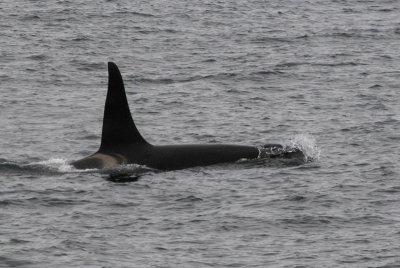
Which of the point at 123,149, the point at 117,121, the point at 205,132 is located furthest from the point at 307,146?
the point at 117,121

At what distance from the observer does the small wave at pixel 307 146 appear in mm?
29612

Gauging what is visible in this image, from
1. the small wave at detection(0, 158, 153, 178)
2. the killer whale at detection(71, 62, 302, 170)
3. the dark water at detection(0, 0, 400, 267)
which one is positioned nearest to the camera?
the dark water at detection(0, 0, 400, 267)

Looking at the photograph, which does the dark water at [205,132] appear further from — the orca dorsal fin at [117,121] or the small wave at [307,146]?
the orca dorsal fin at [117,121]

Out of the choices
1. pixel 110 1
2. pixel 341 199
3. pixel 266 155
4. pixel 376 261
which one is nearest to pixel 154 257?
pixel 376 261

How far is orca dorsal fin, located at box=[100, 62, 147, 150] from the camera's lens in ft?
90.5

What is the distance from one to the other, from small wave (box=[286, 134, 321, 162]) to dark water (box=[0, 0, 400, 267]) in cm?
8

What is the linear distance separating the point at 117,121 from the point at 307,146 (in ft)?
17.5

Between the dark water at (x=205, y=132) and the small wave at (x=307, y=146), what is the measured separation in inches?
3.1

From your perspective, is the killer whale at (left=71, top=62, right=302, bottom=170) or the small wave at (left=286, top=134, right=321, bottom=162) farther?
the small wave at (left=286, top=134, right=321, bottom=162)

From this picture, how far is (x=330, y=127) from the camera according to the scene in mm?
33875

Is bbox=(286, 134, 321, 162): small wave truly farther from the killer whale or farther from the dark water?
the killer whale

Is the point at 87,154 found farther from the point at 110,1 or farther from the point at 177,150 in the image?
the point at 110,1

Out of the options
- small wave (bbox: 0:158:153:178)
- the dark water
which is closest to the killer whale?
small wave (bbox: 0:158:153:178)

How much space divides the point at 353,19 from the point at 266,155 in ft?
A: 105
